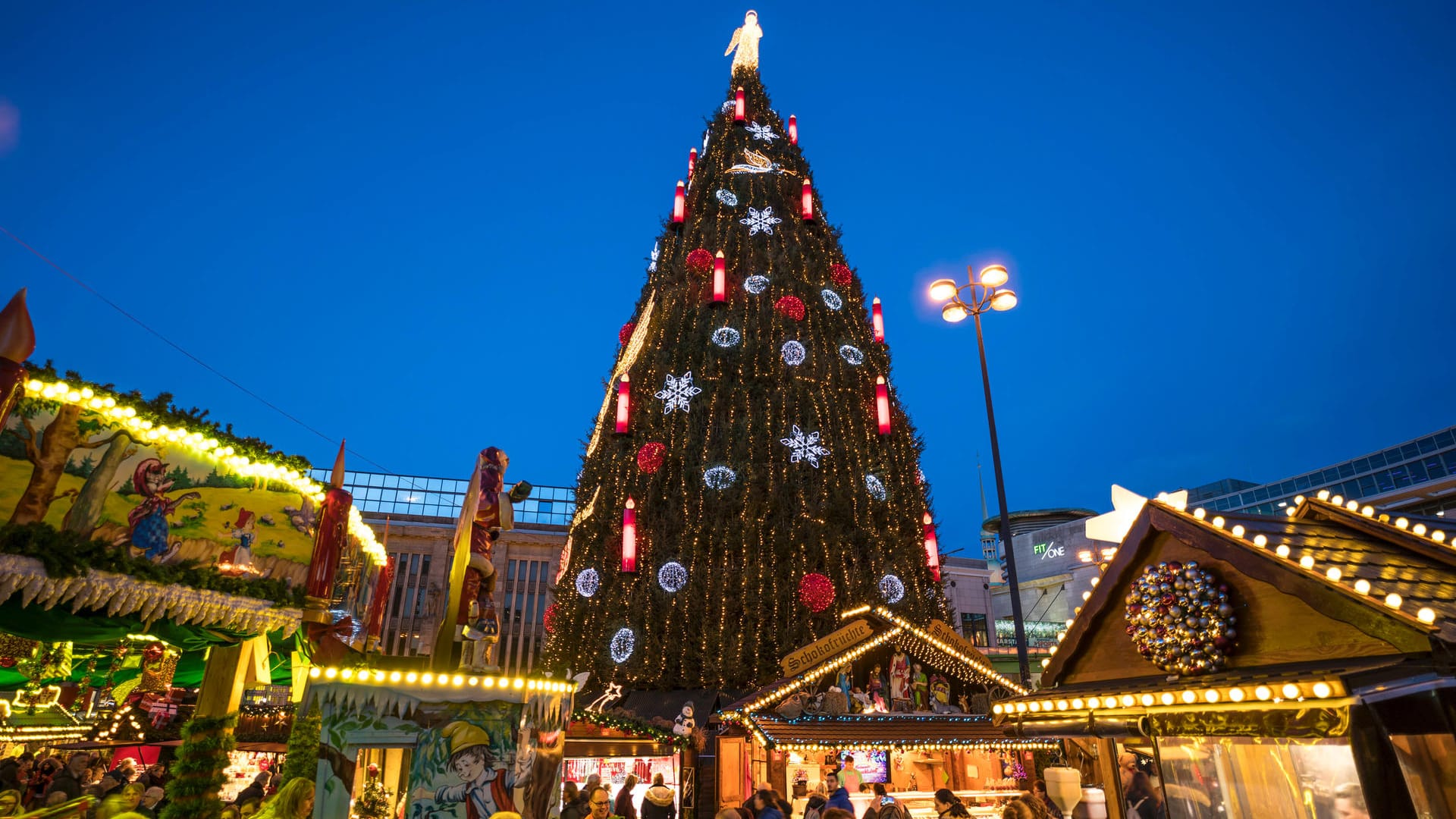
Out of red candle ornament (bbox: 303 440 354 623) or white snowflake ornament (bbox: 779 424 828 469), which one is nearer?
red candle ornament (bbox: 303 440 354 623)

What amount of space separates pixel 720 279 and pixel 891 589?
34.0ft

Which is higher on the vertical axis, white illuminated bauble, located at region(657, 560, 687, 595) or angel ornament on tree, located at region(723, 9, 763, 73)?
angel ornament on tree, located at region(723, 9, 763, 73)

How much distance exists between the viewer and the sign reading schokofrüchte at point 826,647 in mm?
14305

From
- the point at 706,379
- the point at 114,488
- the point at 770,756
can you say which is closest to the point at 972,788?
the point at 770,756

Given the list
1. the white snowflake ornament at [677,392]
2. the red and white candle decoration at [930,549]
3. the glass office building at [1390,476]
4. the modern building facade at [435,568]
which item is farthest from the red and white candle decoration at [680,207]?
the glass office building at [1390,476]

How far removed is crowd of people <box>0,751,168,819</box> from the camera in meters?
10.2

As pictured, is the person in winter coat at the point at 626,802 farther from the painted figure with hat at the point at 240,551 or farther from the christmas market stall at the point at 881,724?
the painted figure with hat at the point at 240,551

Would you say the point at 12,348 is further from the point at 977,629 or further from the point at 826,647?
the point at 977,629

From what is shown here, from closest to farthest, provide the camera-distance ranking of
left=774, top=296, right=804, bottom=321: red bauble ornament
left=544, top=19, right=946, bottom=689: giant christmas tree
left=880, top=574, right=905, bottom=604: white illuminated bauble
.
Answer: left=544, top=19, right=946, bottom=689: giant christmas tree
left=880, top=574, right=905, bottom=604: white illuminated bauble
left=774, top=296, right=804, bottom=321: red bauble ornament

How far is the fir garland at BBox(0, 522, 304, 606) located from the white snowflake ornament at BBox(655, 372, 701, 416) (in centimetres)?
1341

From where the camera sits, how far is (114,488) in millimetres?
6555

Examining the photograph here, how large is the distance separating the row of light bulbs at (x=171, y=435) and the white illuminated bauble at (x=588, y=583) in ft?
33.7

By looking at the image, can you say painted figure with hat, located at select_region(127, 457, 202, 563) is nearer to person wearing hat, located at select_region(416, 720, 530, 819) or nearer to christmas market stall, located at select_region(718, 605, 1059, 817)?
person wearing hat, located at select_region(416, 720, 530, 819)

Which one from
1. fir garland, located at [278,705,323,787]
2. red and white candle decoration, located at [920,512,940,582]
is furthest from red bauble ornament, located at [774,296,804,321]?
fir garland, located at [278,705,323,787]
